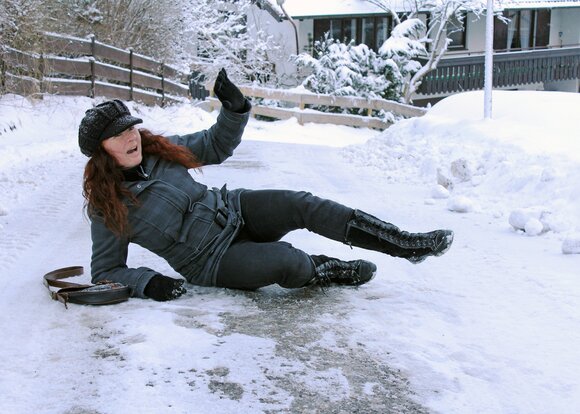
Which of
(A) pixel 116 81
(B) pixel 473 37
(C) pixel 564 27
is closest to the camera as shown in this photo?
(A) pixel 116 81

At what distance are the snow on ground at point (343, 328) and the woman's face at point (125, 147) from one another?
0.64 metres

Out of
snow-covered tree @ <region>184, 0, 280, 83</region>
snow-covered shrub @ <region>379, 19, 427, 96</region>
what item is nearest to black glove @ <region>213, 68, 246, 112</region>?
snow-covered shrub @ <region>379, 19, 427, 96</region>

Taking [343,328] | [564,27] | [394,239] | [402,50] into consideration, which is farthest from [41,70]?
[564,27]

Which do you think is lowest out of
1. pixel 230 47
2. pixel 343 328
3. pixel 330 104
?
pixel 343 328

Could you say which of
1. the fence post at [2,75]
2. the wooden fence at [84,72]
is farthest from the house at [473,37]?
the fence post at [2,75]

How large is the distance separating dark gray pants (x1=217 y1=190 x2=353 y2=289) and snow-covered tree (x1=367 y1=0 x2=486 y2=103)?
17718 mm

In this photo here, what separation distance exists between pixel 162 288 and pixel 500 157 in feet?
15.8

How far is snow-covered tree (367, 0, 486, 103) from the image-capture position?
2112 centimetres

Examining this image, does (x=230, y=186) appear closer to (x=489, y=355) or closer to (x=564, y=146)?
(x=564, y=146)

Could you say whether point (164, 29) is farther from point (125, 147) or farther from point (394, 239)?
point (394, 239)

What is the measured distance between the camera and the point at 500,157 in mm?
7441

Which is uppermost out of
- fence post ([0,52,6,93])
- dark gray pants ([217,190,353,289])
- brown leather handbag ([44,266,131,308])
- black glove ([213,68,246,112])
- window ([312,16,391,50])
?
window ([312,16,391,50])

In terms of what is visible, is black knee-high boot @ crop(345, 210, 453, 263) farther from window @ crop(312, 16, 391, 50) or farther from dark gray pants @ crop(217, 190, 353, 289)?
window @ crop(312, 16, 391, 50)

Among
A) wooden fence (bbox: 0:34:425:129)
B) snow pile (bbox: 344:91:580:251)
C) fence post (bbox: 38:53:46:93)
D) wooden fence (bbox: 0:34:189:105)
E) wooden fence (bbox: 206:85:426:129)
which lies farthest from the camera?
wooden fence (bbox: 206:85:426:129)
